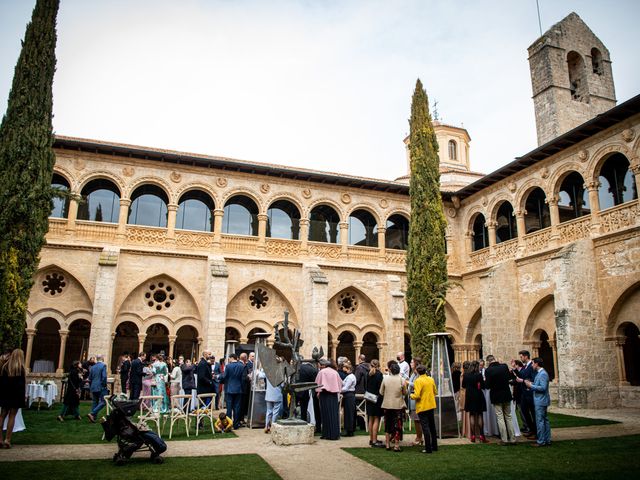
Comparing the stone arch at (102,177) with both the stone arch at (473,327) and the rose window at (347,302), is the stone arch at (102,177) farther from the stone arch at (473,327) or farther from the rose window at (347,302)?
the stone arch at (473,327)

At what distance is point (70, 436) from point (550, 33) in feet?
79.0

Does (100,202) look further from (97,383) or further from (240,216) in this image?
(97,383)

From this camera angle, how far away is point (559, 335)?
1525cm

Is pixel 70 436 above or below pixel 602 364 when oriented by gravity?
below

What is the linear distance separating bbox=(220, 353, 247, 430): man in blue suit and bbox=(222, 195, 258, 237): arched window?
1013 cm

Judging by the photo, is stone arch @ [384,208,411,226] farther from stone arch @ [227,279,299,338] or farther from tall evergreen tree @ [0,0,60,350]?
tall evergreen tree @ [0,0,60,350]

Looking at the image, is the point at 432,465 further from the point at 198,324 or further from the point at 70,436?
the point at 198,324

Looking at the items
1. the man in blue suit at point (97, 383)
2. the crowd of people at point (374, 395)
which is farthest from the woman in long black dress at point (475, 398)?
the man in blue suit at point (97, 383)

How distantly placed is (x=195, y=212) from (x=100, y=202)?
365cm

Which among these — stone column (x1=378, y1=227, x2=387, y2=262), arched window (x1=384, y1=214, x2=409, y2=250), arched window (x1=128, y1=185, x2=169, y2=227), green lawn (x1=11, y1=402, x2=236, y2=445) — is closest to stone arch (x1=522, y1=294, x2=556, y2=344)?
stone column (x1=378, y1=227, x2=387, y2=262)

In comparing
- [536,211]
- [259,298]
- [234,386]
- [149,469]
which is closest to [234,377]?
[234,386]

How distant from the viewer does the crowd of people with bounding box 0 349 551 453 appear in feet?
27.3

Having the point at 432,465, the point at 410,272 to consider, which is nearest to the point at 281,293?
the point at 410,272

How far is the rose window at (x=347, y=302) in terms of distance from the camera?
21.0 metres
